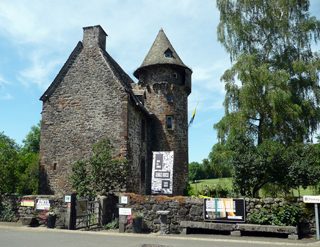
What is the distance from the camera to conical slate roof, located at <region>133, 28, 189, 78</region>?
22.6m

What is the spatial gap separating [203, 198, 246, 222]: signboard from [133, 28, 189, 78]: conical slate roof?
13.0 meters

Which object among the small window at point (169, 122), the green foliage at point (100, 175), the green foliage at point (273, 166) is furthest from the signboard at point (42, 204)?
the small window at point (169, 122)

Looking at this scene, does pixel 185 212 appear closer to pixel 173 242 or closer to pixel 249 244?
pixel 173 242

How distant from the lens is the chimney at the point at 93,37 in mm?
20312

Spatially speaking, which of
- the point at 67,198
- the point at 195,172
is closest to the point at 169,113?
the point at 67,198

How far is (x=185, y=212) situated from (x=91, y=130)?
889 cm

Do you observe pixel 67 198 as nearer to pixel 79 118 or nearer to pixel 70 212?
pixel 70 212

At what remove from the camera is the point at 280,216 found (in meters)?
11.4

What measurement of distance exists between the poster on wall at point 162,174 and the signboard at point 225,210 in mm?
3998

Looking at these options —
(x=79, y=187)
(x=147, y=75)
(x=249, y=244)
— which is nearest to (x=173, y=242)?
(x=249, y=244)

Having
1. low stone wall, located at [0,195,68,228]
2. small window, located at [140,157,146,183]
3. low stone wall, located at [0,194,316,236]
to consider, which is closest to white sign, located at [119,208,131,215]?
low stone wall, located at [0,194,316,236]

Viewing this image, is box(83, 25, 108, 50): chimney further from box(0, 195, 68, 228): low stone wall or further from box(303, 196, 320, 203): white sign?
box(303, 196, 320, 203): white sign

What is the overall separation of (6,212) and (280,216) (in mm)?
13586

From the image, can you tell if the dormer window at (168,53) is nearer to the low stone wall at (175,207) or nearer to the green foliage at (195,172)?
the low stone wall at (175,207)
